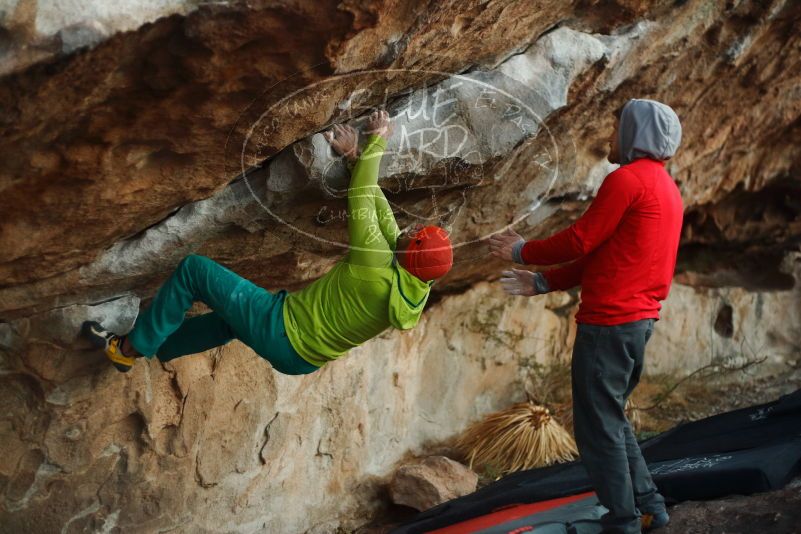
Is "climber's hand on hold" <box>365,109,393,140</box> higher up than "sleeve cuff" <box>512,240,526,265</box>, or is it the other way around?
"climber's hand on hold" <box>365,109,393,140</box>

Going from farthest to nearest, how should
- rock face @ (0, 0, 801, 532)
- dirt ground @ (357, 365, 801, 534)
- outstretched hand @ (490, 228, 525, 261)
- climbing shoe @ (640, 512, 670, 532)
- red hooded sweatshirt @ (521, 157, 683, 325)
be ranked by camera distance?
dirt ground @ (357, 365, 801, 534) < climbing shoe @ (640, 512, 670, 532) < outstretched hand @ (490, 228, 525, 261) < red hooded sweatshirt @ (521, 157, 683, 325) < rock face @ (0, 0, 801, 532)

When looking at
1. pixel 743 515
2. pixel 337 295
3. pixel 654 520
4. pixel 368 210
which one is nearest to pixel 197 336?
pixel 337 295

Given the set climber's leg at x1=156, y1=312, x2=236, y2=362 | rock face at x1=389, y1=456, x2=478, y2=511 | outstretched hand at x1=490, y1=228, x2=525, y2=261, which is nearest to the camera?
outstretched hand at x1=490, y1=228, x2=525, y2=261

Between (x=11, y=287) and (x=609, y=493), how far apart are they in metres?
2.28

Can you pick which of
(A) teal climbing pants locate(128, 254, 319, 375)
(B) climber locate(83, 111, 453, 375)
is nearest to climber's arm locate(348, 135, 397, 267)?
(B) climber locate(83, 111, 453, 375)

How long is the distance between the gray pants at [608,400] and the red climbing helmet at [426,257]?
1.84 feet

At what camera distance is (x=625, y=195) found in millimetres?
3363

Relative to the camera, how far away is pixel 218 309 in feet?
11.8

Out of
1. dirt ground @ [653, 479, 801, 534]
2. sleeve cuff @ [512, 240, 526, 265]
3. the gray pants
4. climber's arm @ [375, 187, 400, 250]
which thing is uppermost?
climber's arm @ [375, 187, 400, 250]

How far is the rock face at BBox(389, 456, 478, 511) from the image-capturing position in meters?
5.16

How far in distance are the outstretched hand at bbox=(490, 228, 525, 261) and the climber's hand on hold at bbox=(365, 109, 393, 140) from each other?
57 cm

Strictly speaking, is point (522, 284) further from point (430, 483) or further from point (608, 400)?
point (430, 483)

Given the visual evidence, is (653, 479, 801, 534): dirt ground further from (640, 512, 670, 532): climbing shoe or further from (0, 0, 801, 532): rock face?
(0, 0, 801, 532): rock face

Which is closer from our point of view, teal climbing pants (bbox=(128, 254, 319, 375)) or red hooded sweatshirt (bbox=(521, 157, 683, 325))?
red hooded sweatshirt (bbox=(521, 157, 683, 325))
